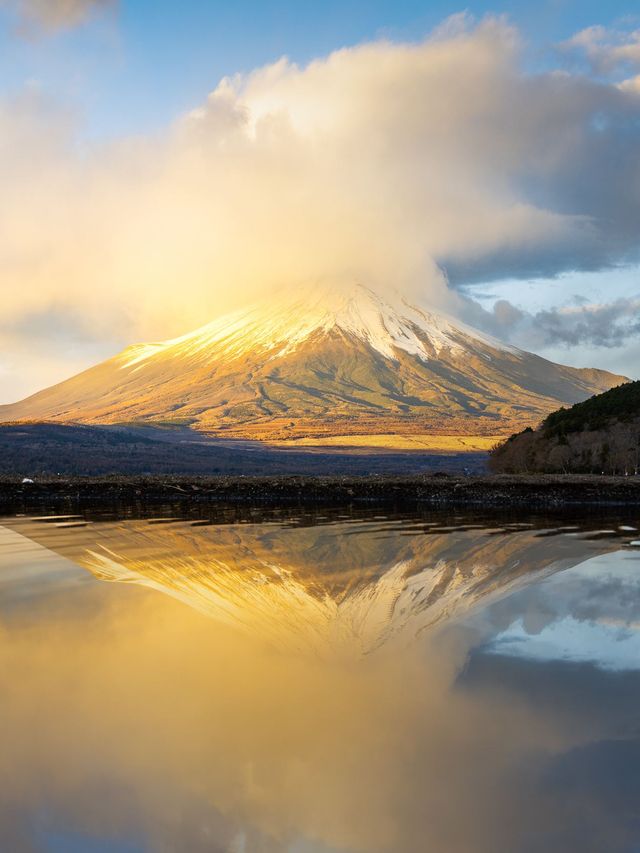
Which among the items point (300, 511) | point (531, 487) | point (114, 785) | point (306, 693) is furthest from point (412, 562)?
point (531, 487)

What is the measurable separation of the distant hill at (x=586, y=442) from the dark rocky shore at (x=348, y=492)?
9.99 meters

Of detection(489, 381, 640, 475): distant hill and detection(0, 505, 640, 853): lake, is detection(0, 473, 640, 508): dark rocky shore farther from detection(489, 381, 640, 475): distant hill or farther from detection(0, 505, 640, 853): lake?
detection(0, 505, 640, 853): lake

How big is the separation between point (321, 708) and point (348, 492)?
40.2 m

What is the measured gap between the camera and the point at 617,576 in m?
17.2

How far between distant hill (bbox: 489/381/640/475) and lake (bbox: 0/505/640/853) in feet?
142

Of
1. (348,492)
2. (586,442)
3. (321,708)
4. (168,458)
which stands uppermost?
(168,458)

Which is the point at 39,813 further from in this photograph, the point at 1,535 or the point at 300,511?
the point at 300,511

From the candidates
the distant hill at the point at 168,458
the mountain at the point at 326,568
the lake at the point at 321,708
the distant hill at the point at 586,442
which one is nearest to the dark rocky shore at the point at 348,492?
the distant hill at the point at 586,442

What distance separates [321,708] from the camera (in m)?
8.82

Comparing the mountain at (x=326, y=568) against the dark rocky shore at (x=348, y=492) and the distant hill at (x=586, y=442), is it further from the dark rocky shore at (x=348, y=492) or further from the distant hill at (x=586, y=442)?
the distant hill at (x=586, y=442)

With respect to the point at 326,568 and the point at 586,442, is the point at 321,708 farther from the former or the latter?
the point at 586,442

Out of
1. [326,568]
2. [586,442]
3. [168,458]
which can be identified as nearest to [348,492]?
[586,442]

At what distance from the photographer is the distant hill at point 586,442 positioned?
59219 mm

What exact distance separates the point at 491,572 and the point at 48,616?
9.35 metres
